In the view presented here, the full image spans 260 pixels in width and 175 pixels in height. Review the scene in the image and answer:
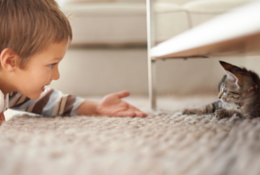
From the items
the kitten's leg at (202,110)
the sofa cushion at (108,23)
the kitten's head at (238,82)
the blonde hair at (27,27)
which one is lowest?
the kitten's leg at (202,110)

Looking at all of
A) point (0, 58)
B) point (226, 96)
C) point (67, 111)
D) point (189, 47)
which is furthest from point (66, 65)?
point (189, 47)

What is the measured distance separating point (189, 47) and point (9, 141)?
1.16 ft

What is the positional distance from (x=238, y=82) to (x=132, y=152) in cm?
43

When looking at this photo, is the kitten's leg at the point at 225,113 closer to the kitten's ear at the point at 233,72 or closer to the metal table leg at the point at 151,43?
the kitten's ear at the point at 233,72

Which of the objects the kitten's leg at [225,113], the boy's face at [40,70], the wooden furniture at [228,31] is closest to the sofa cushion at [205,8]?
the wooden furniture at [228,31]

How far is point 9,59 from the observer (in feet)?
1.92

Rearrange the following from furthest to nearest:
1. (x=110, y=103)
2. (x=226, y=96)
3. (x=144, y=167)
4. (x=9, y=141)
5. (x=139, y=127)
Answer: (x=110, y=103), (x=226, y=96), (x=139, y=127), (x=9, y=141), (x=144, y=167)

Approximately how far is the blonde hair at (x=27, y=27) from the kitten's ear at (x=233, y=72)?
44 centimetres

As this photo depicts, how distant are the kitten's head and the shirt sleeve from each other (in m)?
0.46

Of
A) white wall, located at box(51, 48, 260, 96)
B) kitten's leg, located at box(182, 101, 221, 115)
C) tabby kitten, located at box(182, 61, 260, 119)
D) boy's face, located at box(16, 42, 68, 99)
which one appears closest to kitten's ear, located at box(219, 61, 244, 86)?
tabby kitten, located at box(182, 61, 260, 119)

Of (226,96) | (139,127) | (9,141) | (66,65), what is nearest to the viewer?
(9,141)

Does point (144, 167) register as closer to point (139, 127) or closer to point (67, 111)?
point (139, 127)

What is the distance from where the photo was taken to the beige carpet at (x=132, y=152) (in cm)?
28

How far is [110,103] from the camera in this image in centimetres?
78
